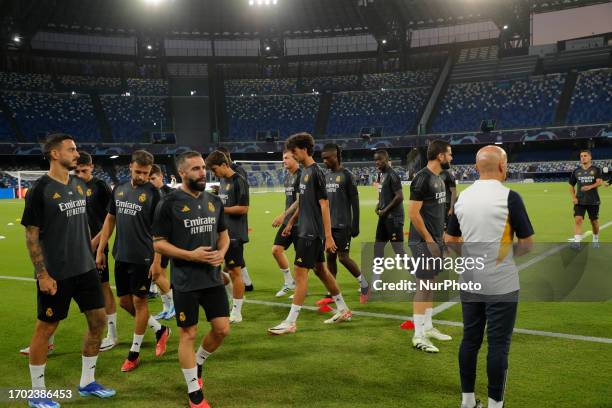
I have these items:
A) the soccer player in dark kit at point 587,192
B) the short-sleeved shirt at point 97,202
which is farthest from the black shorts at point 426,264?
the soccer player in dark kit at point 587,192

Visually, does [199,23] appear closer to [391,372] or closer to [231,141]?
[231,141]

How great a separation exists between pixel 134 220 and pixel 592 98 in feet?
199

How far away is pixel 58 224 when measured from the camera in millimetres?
4441

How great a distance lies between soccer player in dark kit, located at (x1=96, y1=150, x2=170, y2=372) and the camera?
17.8 feet

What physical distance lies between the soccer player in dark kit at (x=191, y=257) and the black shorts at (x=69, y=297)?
0.83m

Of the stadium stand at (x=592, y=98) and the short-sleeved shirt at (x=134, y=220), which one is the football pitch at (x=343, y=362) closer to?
the short-sleeved shirt at (x=134, y=220)

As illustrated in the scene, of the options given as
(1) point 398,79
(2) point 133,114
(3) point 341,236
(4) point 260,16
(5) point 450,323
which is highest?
(4) point 260,16

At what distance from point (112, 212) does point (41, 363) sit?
1.92 metres

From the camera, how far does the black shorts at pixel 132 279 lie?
5.46 metres

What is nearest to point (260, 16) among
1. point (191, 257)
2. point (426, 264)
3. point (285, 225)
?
point (285, 225)

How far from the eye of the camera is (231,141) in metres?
63.9

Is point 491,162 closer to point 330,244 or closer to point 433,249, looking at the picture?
point 433,249

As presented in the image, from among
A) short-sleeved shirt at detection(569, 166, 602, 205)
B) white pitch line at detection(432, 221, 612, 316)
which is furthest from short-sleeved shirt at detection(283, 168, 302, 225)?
short-sleeved shirt at detection(569, 166, 602, 205)

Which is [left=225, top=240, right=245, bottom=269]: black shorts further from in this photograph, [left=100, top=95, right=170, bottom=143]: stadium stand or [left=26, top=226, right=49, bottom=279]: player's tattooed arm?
[left=100, top=95, right=170, bottom=143]: stadium stand
